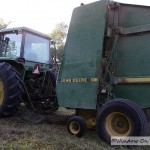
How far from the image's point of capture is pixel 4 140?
506cm

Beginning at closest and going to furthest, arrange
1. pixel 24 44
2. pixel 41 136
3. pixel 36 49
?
pixel 41 136 → pixel 24 44 → pixel 36 49

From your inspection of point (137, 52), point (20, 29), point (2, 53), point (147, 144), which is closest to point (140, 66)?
point (137, 52)

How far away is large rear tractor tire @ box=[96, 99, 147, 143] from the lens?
5.07m

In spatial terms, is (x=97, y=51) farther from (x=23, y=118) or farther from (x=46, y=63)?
(x=46, y=63)

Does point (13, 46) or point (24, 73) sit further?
point (13, 46)

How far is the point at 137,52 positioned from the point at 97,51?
0.69 metres

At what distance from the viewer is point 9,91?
23.4 ft

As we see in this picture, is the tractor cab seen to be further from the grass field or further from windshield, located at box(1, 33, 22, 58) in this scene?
the grass field

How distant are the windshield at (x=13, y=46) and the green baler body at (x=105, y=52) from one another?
1951 millimetres

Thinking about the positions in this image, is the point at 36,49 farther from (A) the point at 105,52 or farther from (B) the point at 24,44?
(A) the point at 105,52

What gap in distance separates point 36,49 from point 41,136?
10.9 feet

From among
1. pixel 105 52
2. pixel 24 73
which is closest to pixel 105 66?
pixel 105 52

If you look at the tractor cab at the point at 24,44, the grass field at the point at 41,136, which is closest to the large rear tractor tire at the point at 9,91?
the grass field at the point at 41,136

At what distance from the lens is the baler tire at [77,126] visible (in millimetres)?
5727
